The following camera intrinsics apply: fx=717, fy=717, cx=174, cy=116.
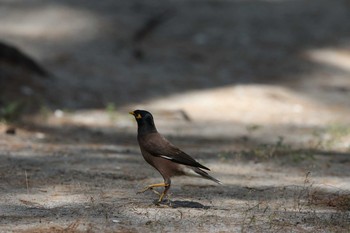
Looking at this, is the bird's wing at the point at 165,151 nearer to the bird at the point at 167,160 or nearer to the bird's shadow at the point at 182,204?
the bird at the point at 167,160

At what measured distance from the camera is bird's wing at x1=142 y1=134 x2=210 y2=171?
5734 millimetres

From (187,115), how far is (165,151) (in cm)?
650

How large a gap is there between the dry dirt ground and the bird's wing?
0.38 meters

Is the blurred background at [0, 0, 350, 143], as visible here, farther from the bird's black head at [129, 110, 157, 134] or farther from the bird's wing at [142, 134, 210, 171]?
the bird's wing at [142, 134, 210, 171]

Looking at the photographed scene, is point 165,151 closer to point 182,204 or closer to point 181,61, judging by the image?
point 182,204

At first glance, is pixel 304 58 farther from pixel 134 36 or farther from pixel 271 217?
pixel 271 217

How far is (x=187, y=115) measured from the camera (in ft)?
40.4

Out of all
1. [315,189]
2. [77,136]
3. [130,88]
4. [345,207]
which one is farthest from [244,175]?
[130,88]

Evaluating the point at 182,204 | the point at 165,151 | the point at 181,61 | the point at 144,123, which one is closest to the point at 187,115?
the point at 181,61

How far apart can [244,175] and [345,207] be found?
1769 mm

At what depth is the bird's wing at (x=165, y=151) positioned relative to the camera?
5734mm

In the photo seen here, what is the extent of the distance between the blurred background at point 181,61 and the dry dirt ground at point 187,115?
44 mm

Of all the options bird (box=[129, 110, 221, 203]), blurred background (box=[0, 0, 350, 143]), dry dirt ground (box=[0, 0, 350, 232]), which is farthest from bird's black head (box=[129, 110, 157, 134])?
blurred background (box=[0, 0, 350, 143])

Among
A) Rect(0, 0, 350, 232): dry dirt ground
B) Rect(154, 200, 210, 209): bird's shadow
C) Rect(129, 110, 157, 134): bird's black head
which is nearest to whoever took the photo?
Rect(0, 0, 350, 232): dry dirt ground
